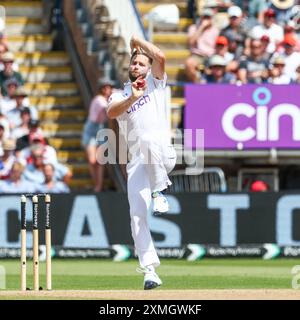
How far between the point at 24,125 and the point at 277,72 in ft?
13.4

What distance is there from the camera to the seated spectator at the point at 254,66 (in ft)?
75.1

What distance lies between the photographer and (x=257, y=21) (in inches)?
958

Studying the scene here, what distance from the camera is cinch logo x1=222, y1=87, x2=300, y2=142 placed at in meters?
22.3

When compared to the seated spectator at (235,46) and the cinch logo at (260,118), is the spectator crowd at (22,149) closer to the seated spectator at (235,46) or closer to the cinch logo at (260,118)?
the cinch logo at (260,118)

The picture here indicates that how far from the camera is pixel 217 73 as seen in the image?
22750 millimetres

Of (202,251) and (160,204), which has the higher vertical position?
(160,204)

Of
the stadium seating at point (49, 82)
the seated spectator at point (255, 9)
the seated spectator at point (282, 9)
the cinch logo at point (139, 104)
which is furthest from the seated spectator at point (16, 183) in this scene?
the cinch logo at point (139, 104)

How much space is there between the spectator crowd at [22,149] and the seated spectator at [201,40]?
105 inches

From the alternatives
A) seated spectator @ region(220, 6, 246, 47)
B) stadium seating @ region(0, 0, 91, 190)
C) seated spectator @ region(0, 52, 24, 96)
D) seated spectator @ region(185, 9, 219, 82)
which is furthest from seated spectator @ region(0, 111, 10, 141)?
seated spectator @ region(220, 6, 246, 47)

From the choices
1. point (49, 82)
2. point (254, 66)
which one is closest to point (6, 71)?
point (49, 82)

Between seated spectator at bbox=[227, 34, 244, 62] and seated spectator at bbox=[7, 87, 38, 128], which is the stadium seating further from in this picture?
seated spectator at bbox=[227, 34, 244, 62]
